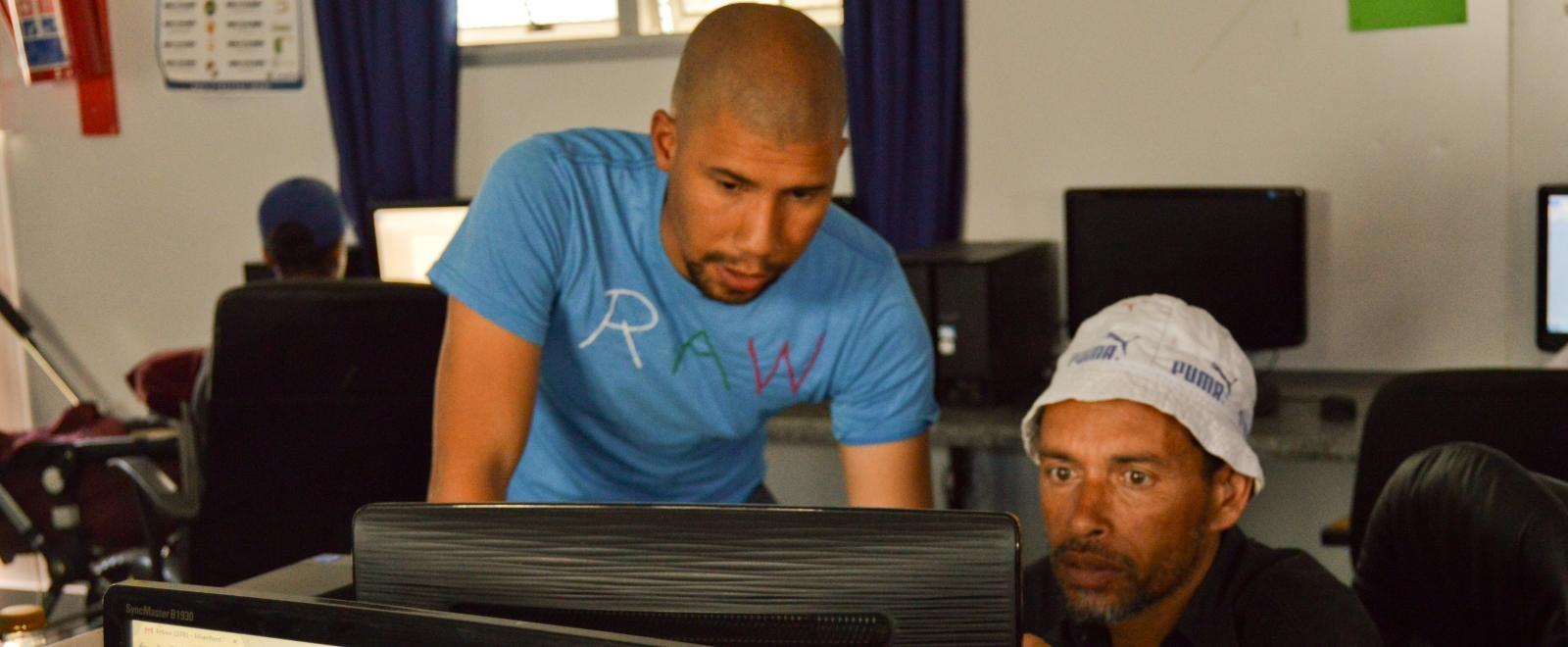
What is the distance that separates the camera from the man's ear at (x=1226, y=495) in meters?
1.60

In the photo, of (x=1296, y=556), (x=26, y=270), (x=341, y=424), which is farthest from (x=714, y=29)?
(x=26, y=270)

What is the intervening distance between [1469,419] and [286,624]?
1.75m

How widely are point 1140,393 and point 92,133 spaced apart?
158 inches

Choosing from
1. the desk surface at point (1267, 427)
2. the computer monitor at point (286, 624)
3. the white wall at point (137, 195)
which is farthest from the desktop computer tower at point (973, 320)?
the computer monitor at point (286, 624)

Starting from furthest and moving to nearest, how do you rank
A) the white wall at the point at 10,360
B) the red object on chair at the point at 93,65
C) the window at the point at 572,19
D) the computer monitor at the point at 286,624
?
the white wall at the point at 10,360 < the red object on chair at the point at 93,65 < the window at the point at 572,19 < the computer monitor at the point at 286,624

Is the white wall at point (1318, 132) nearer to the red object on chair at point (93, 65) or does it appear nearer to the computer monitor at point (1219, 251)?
the computer monitor at point (1219, 251)

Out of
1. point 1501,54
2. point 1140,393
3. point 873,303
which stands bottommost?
point 1140,393

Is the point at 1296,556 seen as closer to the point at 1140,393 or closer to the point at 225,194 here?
the point at 1140,393

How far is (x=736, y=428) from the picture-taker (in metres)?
1.62

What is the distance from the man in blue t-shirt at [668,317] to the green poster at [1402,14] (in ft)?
6.91

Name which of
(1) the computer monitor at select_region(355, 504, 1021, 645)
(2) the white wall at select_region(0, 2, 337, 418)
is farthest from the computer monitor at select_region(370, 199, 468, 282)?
(1) the computer monitor at select_region(355, 504, 1021, 645)

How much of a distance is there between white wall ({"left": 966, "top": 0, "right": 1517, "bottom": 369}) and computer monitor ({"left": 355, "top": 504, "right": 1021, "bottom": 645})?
2886 mm

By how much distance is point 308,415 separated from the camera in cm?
246

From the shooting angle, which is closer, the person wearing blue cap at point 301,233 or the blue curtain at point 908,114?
the person wearing blue cap at point 301,233
